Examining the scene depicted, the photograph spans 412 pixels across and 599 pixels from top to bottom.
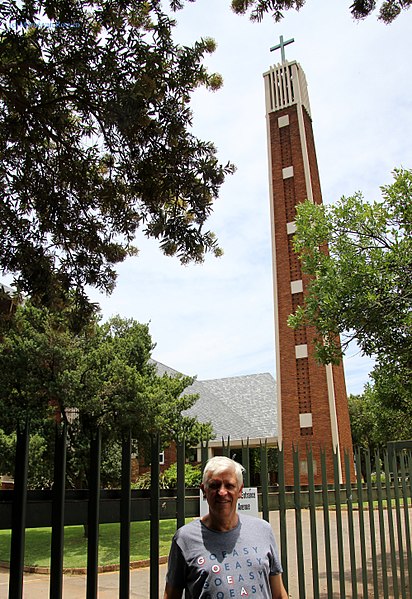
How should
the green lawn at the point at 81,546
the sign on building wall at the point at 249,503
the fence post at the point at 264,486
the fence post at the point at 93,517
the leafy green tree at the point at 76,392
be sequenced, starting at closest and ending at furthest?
the fence post at the point at 93,517 < the sign on building wall at the point at 249,503 < the fence post at the point at 264,486 < the green lawn at the point at 81,546 < the leafy green tree at the point at 76,392

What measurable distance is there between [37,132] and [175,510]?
458cm

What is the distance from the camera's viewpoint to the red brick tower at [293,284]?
29609mm

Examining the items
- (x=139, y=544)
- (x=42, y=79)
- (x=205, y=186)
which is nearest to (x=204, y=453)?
(x=205, y=186)

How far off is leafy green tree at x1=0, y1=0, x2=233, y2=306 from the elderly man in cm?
343

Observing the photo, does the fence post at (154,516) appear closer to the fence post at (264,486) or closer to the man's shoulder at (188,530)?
the man's shoulder at (188,530)

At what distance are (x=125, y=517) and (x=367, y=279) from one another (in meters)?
7.44

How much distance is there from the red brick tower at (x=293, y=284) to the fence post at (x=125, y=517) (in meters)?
26.1

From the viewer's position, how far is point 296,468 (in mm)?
3496

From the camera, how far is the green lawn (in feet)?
42.6

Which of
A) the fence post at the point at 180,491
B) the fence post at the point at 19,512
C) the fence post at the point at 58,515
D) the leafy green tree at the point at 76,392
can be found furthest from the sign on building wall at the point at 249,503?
the leafy green tree at the point at 76,392

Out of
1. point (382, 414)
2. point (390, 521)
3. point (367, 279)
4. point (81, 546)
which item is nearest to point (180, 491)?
point (390, 521)

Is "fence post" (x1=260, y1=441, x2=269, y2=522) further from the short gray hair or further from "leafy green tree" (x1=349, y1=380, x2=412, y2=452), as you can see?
"leafy green tree" (x1=349, y1=380, x2=412, y2=452)

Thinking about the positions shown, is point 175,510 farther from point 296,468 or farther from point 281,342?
point 281,342

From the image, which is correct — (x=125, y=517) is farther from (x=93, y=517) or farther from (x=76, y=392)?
(x=76, y=392)
